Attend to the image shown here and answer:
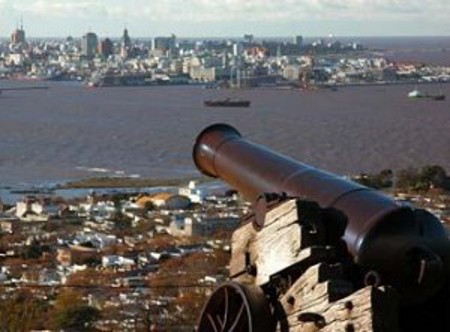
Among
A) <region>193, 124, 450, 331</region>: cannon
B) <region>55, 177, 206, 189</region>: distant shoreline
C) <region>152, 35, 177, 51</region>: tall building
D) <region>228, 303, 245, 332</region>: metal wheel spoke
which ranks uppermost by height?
<region>193, 124, 450, 331</region>: cannon

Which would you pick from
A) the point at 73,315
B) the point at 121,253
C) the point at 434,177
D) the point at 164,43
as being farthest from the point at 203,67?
the point at 73,315

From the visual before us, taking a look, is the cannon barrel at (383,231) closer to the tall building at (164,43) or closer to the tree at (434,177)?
the tree at (434,177)

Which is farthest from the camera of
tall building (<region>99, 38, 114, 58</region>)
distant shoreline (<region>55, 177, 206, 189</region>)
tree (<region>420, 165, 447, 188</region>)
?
tall building (<region>99, 38, 114, 58</region>)

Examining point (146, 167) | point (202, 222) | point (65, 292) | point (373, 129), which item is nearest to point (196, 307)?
point (65, 292)

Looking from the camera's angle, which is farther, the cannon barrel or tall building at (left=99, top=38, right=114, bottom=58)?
tall building at (left=99, top=38, right=114, bottom=58)

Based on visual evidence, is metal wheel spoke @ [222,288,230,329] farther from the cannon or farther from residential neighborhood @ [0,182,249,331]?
residential neighborhood @ [0,182,249,331]

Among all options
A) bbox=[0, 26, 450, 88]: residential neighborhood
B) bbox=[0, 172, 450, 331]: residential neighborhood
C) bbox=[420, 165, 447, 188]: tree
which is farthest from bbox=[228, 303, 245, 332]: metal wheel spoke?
bbox=[0, 26, 450, 88]: residential neighborhood
